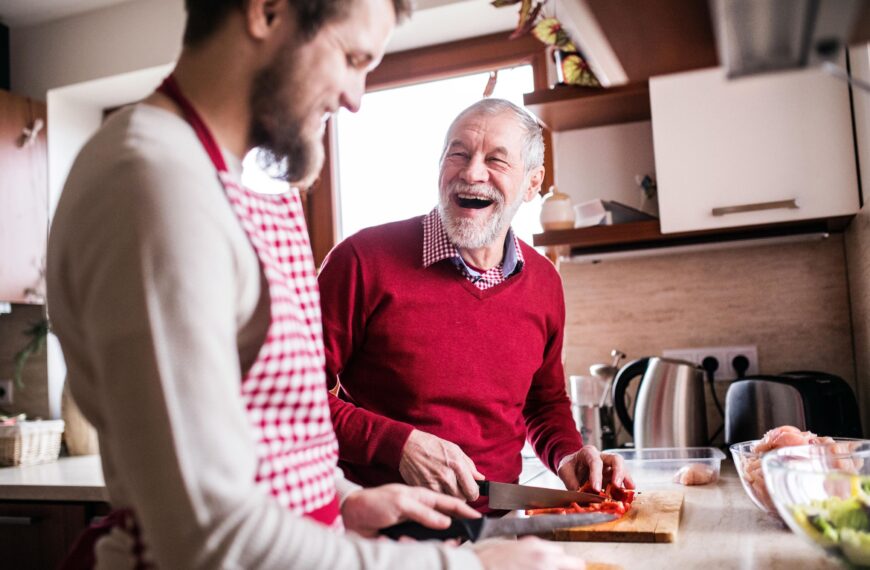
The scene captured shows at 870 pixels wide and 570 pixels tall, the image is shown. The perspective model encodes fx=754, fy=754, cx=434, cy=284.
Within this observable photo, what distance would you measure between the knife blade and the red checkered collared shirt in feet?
1.65

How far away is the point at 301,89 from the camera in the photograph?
0.74 meters

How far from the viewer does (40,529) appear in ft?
6.89

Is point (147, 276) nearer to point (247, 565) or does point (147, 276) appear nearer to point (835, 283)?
point (247, 565)

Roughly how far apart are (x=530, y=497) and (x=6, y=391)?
2.60 metres

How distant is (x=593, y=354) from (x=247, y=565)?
1.88 metres

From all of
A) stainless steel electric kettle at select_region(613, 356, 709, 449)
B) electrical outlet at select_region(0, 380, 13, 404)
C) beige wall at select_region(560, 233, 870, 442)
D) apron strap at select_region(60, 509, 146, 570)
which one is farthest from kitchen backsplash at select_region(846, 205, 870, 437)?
electrical outlet at select_region(0, 380, 13, 404)

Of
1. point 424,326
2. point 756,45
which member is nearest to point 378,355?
point 424,326

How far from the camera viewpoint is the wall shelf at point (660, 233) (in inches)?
79.0

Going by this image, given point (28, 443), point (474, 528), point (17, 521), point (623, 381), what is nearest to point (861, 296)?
point (623, 381)

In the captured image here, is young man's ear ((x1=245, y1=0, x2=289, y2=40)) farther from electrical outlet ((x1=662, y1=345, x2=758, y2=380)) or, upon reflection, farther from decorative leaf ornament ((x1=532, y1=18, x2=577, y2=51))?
electrical outlet ((x1=662, y1=345, x2=758, y2=380))

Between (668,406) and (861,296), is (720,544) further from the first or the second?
(861,296)

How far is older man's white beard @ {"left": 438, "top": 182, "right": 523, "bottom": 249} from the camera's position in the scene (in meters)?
1.63

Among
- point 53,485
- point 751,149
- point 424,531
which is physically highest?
point 751,149

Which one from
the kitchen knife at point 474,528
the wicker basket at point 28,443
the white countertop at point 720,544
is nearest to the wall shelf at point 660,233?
the white countertop at point 720,544
